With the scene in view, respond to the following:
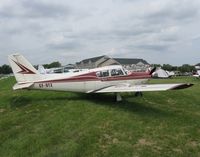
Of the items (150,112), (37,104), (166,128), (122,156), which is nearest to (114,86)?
(150,112)

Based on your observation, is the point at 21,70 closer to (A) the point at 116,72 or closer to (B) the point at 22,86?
(B) the point at 22,86

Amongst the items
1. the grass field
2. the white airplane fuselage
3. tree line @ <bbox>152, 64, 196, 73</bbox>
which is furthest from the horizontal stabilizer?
tree line @ <bbox>152, 64, 196, 73</bbox>

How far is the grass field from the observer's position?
6.95 metres

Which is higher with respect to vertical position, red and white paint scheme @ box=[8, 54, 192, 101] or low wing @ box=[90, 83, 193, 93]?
red and white paint scheme @ box=[8, 54, 192, 101]

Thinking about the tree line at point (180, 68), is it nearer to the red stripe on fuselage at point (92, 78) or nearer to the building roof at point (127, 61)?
the building roof at point (127, 61)

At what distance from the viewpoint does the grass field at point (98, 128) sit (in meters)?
6.95

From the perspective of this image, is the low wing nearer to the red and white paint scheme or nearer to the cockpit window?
the red and white paint scheme

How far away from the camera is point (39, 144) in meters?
7.28

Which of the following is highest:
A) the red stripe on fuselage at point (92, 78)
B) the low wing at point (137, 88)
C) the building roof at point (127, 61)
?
the building roof at point (127, 61)

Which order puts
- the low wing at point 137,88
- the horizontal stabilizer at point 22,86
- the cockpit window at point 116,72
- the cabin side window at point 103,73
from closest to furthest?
the low wing at point 137,88
the horizontal stabilizer at point 22,86
the cabin side window at point 103,73
the cockpit window at point 116,72

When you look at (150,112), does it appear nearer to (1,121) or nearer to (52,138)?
(52,138)

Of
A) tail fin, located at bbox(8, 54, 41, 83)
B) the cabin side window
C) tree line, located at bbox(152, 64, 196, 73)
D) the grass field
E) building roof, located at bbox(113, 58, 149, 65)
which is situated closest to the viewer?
the grass field

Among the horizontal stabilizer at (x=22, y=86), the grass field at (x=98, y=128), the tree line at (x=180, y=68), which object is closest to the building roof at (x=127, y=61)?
the tree line at (x=180, y=68)

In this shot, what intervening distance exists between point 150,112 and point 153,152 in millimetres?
4094
